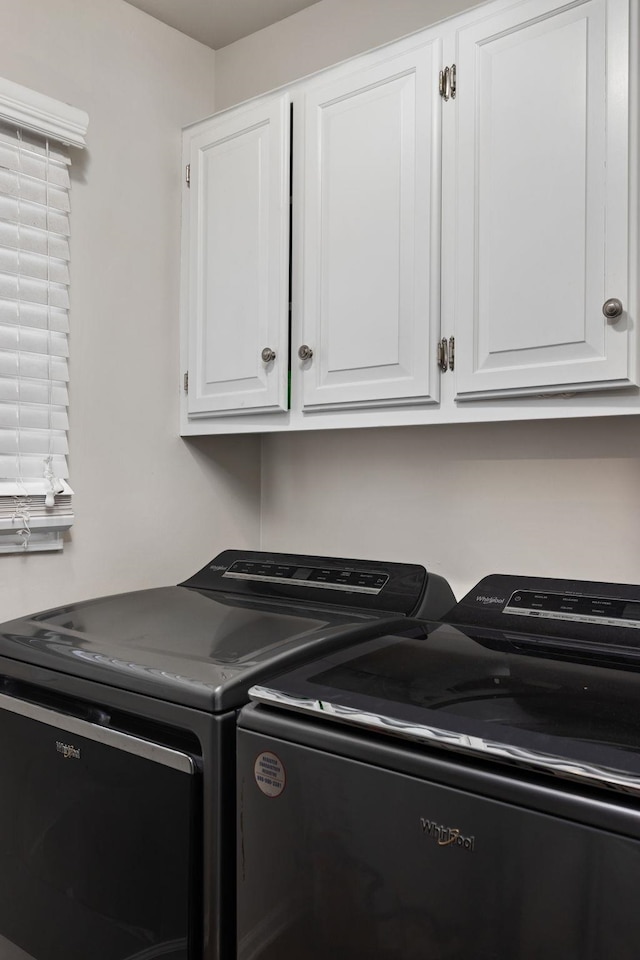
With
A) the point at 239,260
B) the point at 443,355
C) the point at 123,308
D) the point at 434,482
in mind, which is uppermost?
the point at 239,260

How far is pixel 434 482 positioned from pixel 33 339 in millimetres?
1040

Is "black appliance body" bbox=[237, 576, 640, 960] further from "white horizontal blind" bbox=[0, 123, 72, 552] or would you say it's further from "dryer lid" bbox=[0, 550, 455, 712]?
"white horizontal blind" bbox=[0, 123, 72, 552]

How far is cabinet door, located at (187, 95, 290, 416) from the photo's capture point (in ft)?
6.11

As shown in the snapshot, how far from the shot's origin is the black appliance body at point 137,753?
1159mm

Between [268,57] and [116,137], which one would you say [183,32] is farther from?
[116,137]

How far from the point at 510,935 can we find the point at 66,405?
1493mm

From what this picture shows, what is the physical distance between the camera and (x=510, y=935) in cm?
85

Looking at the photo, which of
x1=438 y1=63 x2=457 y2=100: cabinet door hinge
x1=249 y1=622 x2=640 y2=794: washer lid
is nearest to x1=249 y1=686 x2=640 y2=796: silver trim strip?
x1=249 y1=622 x2=640 y2=794: washer lid

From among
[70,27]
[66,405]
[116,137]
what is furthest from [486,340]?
[70,27]

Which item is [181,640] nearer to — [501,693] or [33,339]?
[501,693]

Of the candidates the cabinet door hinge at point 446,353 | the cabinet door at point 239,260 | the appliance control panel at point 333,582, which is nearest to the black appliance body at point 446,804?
the appliance control panel at point 333,582

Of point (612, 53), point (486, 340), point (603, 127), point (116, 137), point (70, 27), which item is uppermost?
point (70, 27)

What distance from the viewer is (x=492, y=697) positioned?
3.36 feet

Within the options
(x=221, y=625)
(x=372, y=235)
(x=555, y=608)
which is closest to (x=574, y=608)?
(x=555, y=608)
